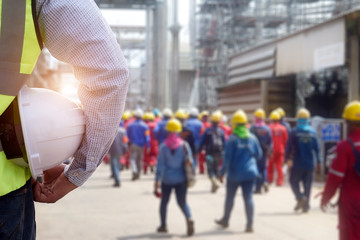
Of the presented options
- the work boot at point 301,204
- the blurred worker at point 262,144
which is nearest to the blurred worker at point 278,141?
the blurred worker at point 262,144

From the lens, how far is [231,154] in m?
8.57

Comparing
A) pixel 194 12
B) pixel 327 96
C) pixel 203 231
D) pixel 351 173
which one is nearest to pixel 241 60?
pixel 327 96

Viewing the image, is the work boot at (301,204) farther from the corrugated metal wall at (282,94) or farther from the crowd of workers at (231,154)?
the corrugated metal wall at (282,94)

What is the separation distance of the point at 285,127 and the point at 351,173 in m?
9.21

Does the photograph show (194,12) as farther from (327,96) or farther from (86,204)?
(86,204)

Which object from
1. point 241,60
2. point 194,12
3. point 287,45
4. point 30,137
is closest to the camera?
point 30,137

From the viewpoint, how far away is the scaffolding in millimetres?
30453

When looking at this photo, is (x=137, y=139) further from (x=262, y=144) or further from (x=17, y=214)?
(x=17, y=214)

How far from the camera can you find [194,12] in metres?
31.3

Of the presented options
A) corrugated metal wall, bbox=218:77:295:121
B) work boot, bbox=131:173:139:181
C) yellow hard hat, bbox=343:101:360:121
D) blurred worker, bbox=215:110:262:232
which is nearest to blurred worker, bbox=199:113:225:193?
work boot, bbox=131:173:139:181

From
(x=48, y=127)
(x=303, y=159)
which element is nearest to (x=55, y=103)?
(x=48, y=127)

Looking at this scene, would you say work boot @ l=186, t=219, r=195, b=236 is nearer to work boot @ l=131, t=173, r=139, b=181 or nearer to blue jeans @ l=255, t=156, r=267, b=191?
blue jeans @ l=255, t=156, r=267, b=191

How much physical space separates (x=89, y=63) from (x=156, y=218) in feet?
25.3

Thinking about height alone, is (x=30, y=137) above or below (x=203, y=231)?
above
